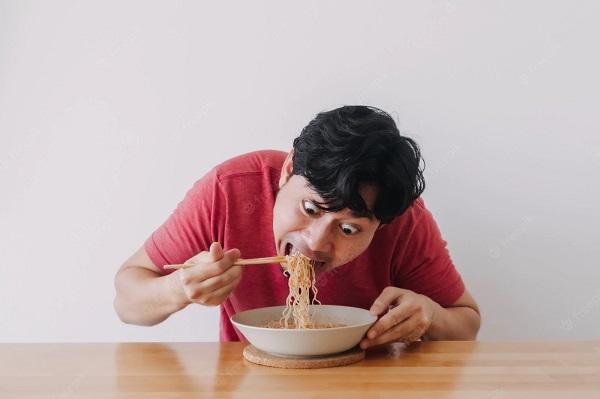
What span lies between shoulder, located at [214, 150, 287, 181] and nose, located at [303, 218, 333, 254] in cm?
→ 35

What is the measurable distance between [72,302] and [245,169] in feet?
2.83

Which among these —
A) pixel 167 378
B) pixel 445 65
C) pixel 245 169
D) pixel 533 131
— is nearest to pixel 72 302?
pixel 245 169

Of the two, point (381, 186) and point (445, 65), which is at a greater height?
point (445, 65)

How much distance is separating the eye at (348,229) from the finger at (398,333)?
0.23 meters

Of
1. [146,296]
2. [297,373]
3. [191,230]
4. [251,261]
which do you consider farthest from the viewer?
[191,230]

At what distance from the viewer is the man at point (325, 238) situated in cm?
135

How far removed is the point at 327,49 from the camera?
210 cm

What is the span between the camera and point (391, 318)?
138 cm

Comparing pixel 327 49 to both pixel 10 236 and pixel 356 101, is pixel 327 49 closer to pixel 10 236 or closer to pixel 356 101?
pixel 356 101

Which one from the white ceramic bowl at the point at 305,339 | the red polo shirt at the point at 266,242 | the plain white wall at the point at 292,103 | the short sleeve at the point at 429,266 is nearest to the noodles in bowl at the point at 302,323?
the white ceramic bowl at the point at 305,339

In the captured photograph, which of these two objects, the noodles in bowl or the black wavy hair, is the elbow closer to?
the noodles in bowl

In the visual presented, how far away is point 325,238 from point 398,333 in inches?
10.3

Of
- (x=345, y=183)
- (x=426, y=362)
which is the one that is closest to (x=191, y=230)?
(x=345, y=183)

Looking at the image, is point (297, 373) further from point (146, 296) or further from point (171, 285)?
point (146, 296)
